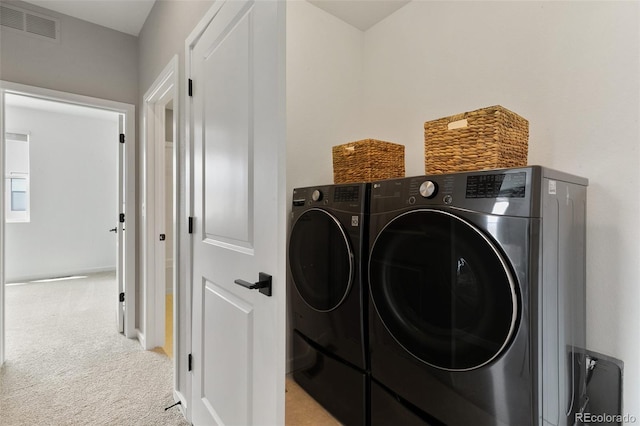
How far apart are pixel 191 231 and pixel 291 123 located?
3.43ft

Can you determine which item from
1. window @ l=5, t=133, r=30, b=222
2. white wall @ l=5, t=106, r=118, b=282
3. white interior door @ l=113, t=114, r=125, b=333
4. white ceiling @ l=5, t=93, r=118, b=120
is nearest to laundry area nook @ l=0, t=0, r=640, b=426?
→ white interior door @ l=113, t=114, r=125, b=333

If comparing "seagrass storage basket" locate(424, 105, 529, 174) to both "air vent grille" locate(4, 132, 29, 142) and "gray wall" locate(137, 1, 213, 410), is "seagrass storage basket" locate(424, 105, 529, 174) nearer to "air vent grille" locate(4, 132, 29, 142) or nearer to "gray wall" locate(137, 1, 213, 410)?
"gray wall" locate(137, 1, 213, 410)

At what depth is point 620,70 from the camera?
1293mm

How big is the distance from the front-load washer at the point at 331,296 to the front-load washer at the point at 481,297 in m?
0.14

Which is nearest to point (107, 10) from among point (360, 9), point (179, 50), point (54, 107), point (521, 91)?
point (179, 50)

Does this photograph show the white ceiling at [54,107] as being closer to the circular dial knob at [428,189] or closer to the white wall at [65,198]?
the white wall at [65,198]

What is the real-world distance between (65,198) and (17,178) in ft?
2.01

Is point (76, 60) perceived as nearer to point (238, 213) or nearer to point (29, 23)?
point (29, 23)

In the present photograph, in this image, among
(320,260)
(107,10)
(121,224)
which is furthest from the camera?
(121,224)

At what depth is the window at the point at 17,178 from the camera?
438cm

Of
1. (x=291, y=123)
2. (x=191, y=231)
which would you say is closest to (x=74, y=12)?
(x=291, y=123)

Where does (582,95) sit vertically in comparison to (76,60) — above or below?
below

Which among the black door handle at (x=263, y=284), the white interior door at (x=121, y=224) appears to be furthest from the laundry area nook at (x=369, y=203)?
the white interior door at (x=121, y=224)

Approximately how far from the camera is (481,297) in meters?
1.03
